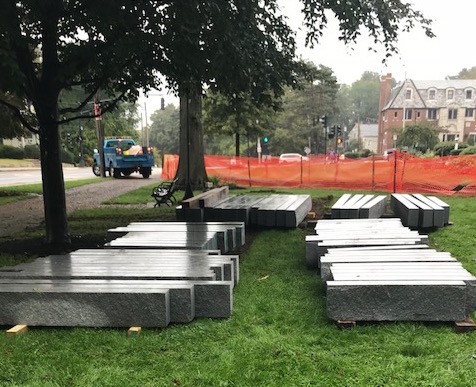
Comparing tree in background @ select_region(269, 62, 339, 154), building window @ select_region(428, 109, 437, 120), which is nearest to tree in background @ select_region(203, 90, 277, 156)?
tree in background @ select_region(269, 62, 339, 154)

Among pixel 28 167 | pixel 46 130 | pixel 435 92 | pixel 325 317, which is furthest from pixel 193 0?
pixel 435 92

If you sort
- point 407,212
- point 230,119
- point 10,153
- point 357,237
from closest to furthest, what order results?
point 357,237
point 407,212
point 230,119
point 10,153

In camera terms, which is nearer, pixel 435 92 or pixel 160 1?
pixel 160 1

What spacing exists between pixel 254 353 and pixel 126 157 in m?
24.5

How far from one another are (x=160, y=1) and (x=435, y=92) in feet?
243

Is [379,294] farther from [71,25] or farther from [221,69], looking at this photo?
[71,25]

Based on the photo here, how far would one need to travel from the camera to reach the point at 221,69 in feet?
21.9

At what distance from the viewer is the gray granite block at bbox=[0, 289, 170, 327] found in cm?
367

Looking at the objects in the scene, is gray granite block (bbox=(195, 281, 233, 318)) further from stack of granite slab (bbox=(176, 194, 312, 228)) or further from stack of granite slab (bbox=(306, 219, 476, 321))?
stack of granite slab (bbox=(176, 194, 312, 228))

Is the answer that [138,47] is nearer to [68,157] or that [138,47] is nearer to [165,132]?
[68,157]

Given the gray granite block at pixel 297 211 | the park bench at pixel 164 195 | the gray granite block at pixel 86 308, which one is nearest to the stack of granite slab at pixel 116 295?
the gray granite block at pixel 86 308

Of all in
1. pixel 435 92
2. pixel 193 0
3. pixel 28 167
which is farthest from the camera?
pixel 435 92

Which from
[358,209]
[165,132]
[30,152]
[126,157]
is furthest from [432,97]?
[358,209]

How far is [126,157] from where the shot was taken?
26453 millimetres
